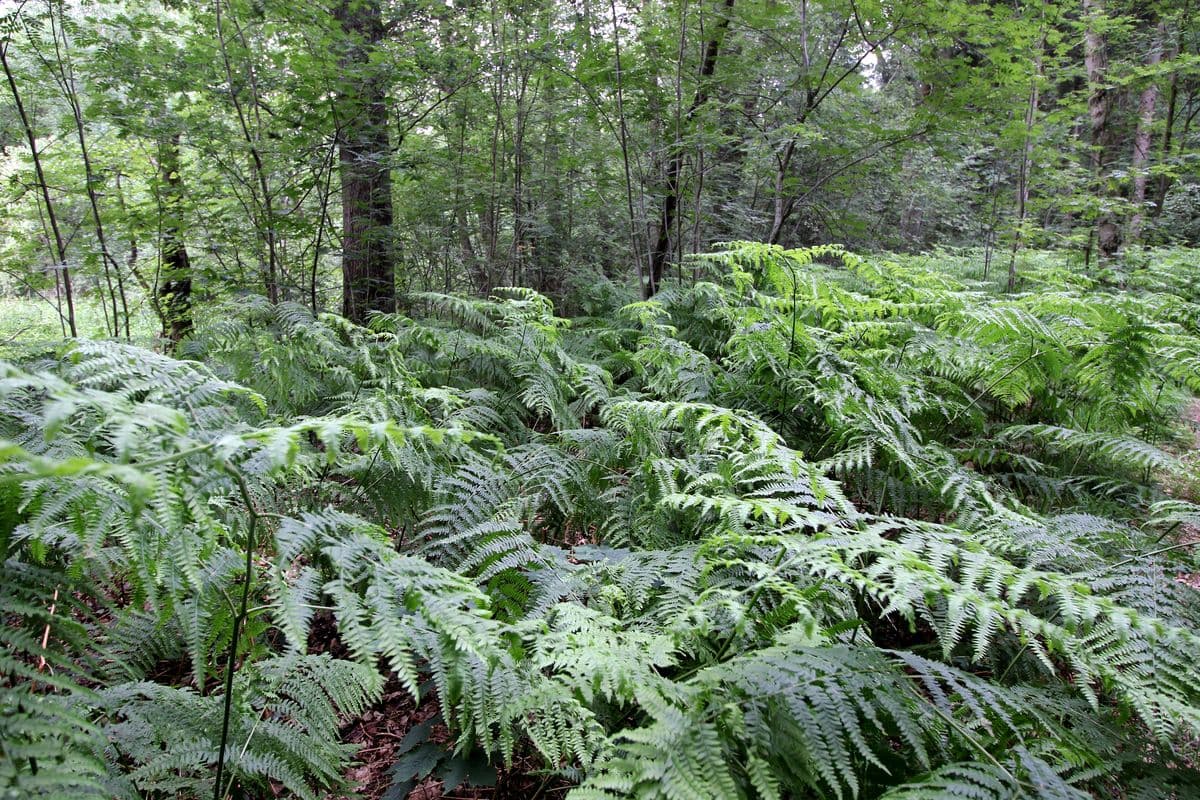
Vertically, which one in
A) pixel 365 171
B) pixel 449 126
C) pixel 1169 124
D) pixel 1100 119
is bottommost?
pixel 365 171

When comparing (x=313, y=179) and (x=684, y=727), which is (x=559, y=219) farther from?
(x=684, y=727)

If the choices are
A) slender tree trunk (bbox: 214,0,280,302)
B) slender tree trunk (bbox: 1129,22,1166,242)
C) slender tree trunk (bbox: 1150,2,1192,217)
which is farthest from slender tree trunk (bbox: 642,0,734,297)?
slender tree trunk (bbox: 1129,22,1166,242)

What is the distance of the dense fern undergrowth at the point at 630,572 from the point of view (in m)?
1.22

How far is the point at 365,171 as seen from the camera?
5.84 meters

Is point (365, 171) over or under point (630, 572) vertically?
over

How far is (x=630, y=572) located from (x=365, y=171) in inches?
206

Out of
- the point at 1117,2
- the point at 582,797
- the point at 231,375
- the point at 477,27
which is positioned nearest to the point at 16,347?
the point at 231,375

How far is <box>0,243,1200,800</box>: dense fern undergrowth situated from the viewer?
1.22 meters

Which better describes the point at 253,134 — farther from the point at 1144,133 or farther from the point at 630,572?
the point at 1144,133

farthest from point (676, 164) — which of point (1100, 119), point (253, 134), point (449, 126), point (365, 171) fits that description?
point (1100, 119)

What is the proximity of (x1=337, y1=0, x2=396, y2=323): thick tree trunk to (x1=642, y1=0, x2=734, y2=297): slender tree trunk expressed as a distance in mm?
2580

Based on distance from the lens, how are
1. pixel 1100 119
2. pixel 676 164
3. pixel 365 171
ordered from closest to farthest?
1. pixel 365 171
2. pixel 676 164
3. pixel 1100 119

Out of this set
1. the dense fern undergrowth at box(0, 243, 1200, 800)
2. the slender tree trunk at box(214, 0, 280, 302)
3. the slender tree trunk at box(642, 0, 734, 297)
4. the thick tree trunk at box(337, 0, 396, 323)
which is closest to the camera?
the dense fern undergrowth at box(0, 243, 1200, 800)

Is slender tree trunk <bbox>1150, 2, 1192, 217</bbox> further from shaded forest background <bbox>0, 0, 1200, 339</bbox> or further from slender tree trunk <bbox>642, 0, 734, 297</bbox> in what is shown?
slender tree trunk <bbox>642, 0, 734, 297</bbox>
